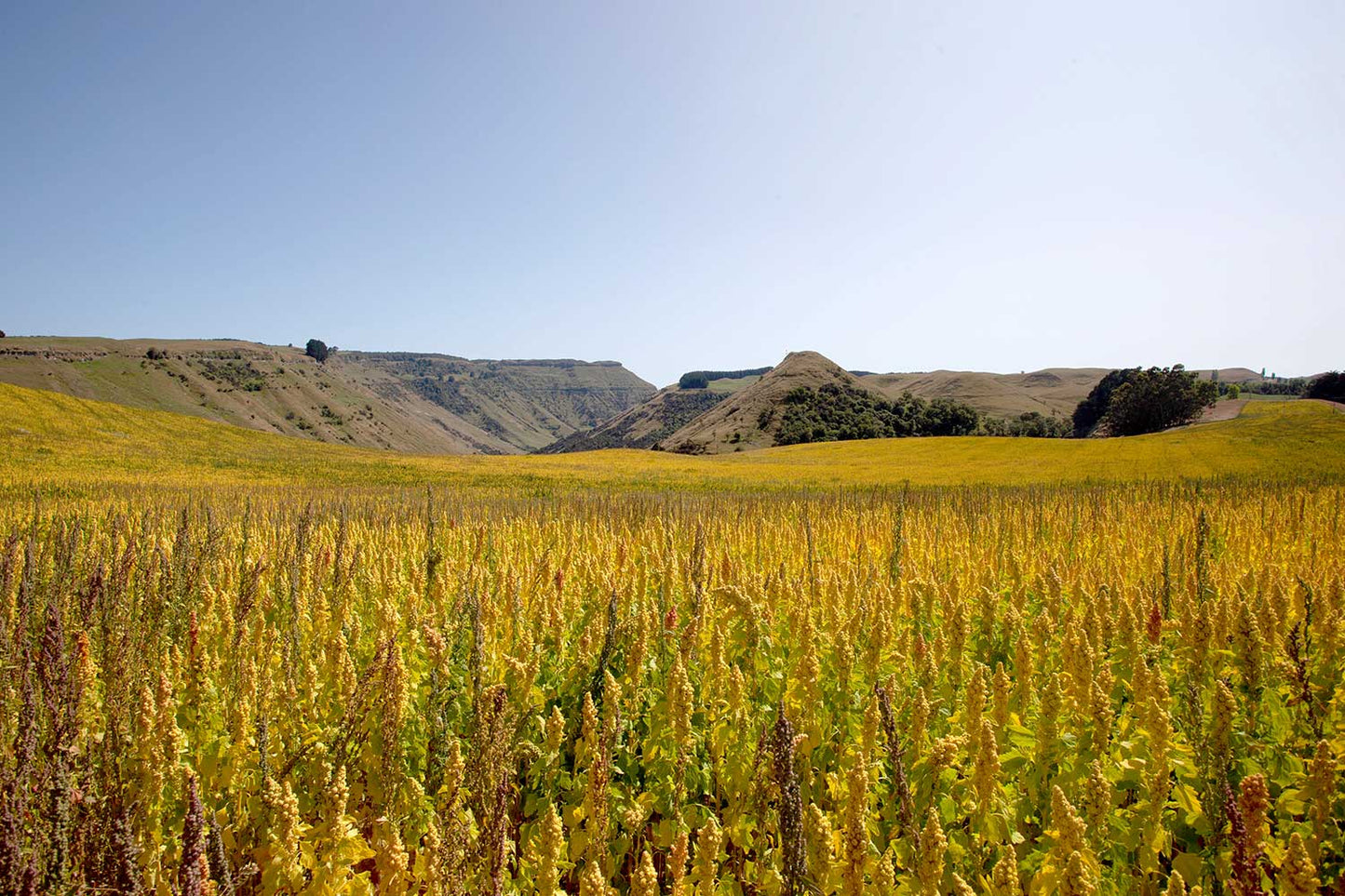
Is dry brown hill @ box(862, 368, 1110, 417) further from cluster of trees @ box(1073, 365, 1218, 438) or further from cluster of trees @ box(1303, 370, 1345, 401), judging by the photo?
cluster of trees @ box(1303, 370, 1345, 401)

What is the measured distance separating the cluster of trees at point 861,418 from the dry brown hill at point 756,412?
1.64m

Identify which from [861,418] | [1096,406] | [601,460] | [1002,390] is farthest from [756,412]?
[1002,390]

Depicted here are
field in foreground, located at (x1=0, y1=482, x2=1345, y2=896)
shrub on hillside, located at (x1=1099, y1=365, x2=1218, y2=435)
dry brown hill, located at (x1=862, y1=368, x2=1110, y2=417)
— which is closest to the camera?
field in foreground, located at (x1=0, y1=482, x2=1345, y2=896)

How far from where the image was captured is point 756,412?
93.6m

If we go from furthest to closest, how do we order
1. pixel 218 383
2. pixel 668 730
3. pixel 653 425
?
pixel 653 425 < pixel 218 383 < pixel 668 730

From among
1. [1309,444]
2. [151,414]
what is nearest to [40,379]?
[151,414]

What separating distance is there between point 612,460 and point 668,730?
44.5 metres

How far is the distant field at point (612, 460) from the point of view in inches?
1046

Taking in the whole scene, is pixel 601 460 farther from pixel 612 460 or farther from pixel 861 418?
pixel 861 418

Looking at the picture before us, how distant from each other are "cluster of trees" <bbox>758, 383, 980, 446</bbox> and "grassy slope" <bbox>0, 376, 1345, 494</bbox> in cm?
3350

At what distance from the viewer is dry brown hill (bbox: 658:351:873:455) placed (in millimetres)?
83875

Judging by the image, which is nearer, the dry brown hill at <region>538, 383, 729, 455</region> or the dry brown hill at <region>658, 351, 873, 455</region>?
the dry brown hill at <region>658, 351, 873, 455</region>

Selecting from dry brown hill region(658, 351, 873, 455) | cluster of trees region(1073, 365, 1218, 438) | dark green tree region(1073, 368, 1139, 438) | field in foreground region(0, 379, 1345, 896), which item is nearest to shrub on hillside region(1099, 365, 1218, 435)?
cluster of trees region(1073, 365, 1218, 438)

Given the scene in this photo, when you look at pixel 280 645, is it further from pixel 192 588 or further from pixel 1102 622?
pixel 1102 622
